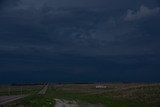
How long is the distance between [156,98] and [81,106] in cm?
1344

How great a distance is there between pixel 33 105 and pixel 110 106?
9374 mm

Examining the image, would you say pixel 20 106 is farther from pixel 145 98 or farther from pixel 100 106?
pixel 145 98

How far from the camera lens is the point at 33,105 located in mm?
49094

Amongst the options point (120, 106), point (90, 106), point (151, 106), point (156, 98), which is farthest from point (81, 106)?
point (156, 98)

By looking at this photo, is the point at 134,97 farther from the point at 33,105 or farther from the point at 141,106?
the point at 33,105

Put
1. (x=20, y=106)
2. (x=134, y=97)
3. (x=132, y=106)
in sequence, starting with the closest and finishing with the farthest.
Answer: (x=20, y=106) → (x=132, y=106) → (x=134, y=97)

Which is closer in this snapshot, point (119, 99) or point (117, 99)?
point (119, 99)

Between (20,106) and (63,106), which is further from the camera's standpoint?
(63,106)

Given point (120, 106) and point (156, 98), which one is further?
point (156, 98)

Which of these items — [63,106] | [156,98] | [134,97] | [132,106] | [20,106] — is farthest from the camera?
[134,97]

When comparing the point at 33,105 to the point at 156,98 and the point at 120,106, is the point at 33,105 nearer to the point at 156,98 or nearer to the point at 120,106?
the point at 120,106

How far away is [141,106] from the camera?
48.1 meters

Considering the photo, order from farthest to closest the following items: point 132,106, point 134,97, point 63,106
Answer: point 134,97 < point 63,106 < point 132,106

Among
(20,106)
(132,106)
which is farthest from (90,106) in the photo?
(20,106)
